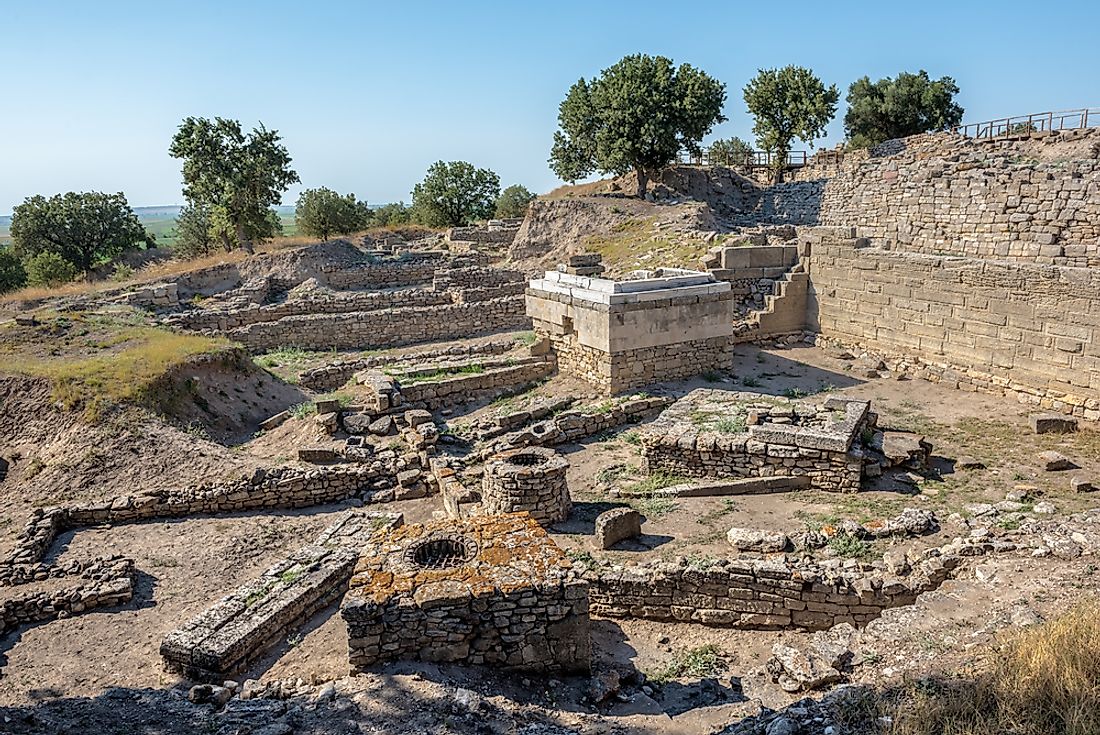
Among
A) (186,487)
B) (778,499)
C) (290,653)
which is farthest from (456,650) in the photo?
(186,487)

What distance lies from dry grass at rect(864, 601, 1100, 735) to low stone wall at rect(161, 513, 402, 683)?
15.3 ft

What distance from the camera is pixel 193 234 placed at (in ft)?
128

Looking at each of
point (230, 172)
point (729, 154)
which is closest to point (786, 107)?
point (729, 154)

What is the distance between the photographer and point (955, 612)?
6012 mm

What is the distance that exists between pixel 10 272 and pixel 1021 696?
39.1 m

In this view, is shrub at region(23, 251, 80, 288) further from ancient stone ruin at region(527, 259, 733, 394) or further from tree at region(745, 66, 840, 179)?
tree at region(745, 66, 840, 179)

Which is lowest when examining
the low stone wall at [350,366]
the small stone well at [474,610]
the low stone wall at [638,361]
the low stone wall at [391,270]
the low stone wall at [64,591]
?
the low stone wall at [64,591]

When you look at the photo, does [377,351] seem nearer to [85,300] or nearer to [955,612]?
[85,300]

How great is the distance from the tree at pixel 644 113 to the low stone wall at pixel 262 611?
90.1 feet

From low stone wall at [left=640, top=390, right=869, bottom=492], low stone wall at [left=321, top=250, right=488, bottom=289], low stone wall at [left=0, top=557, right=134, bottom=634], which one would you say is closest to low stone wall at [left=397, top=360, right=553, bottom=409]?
low stone wall at [left=640, top=390, right=869, bottom=492]

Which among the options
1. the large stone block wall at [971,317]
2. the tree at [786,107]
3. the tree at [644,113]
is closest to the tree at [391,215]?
the tree at [644,113]

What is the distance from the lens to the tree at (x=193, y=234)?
121 feet

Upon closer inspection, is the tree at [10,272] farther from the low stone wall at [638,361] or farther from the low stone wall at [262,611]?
the low stone wall at [262,611]

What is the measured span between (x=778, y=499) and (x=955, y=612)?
321 cm
